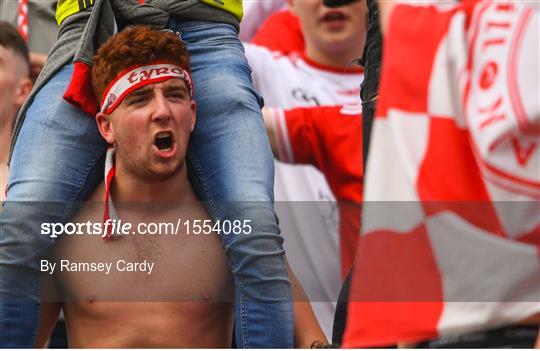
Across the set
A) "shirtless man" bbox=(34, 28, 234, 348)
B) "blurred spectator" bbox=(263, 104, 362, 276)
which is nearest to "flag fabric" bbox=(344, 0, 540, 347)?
"shirtless man" bbox=(34, 28, 234, 348)

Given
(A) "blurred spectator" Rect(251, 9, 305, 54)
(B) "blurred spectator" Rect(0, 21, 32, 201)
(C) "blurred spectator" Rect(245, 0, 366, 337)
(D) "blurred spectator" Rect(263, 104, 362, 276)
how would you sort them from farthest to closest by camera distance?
(A) "blurred spectator" Rect(251, 9, 305, 54) < (C) "blurred spectator" Rect(245, 0, 366, 337) < (B) "blurred spectator" Rect(0, 21, 32, 201) < (D) "blurred spectator" Rect(263, 104, 362, 276)

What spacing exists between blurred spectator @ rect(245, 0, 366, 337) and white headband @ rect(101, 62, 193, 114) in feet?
5.13

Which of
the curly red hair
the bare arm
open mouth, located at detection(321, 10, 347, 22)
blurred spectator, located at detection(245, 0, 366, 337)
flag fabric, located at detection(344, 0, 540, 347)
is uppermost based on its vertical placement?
flag fabric, located at detection(344, 0, 540, 347)

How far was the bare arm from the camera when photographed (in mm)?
3547

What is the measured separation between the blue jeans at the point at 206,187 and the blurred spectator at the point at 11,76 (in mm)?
1434

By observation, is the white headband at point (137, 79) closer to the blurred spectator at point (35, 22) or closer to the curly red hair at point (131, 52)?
the curly red hair at point (131, 52)

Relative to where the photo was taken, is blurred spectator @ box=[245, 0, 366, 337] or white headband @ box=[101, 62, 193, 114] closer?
white headband @ box=[101, 62, 193, 114]

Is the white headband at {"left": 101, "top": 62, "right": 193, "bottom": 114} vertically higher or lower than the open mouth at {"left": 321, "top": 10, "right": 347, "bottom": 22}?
higher

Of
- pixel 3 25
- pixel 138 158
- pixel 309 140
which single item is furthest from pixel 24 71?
pixel 138 158

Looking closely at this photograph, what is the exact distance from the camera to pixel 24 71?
202 inches

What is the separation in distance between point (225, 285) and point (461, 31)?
1.40 metres

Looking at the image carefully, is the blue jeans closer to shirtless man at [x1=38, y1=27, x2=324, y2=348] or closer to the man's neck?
shirtless man at [x1=38, y1=27, x2=324, y2=348]

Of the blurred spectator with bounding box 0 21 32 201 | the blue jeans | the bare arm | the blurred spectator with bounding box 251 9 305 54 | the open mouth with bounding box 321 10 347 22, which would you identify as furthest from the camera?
the blurred spectator with bounding box 251 9 305 54

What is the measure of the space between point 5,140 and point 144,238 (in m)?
1.50
